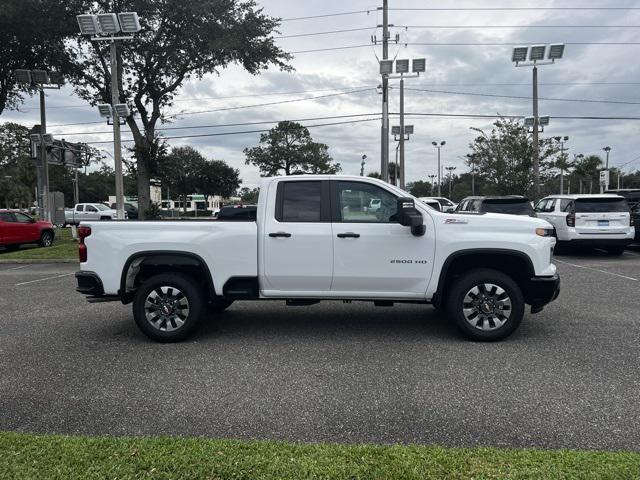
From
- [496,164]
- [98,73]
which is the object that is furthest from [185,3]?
[496,164]

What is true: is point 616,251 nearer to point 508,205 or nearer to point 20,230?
point 508,205

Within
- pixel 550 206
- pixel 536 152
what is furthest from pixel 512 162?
pixel 550 206

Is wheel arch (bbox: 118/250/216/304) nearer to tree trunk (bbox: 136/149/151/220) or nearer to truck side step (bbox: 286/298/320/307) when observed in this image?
truck side step (bbox: 286/298/320/307)

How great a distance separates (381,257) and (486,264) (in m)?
1.34

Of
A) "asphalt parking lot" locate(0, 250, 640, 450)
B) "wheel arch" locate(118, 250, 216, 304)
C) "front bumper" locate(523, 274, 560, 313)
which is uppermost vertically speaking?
"wheel arch" locate(118, 250, 216, 304)

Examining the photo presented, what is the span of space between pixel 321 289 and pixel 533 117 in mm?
21624

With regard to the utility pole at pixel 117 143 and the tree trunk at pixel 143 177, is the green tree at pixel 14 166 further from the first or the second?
the utility pole at pixel 117 143

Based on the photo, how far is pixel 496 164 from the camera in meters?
25.5

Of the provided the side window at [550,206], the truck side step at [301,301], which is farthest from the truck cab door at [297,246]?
the side window at [550,206]

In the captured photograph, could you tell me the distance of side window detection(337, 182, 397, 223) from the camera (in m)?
5.88

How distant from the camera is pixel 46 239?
19.6 meters

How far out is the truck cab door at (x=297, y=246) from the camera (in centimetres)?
580

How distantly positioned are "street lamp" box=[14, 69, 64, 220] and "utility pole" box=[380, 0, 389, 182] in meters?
14.4

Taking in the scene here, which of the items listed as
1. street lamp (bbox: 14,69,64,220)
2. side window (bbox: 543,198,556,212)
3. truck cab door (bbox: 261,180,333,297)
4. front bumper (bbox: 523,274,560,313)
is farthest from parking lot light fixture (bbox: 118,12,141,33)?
front bumper (bbox: 523,274,560,313)
